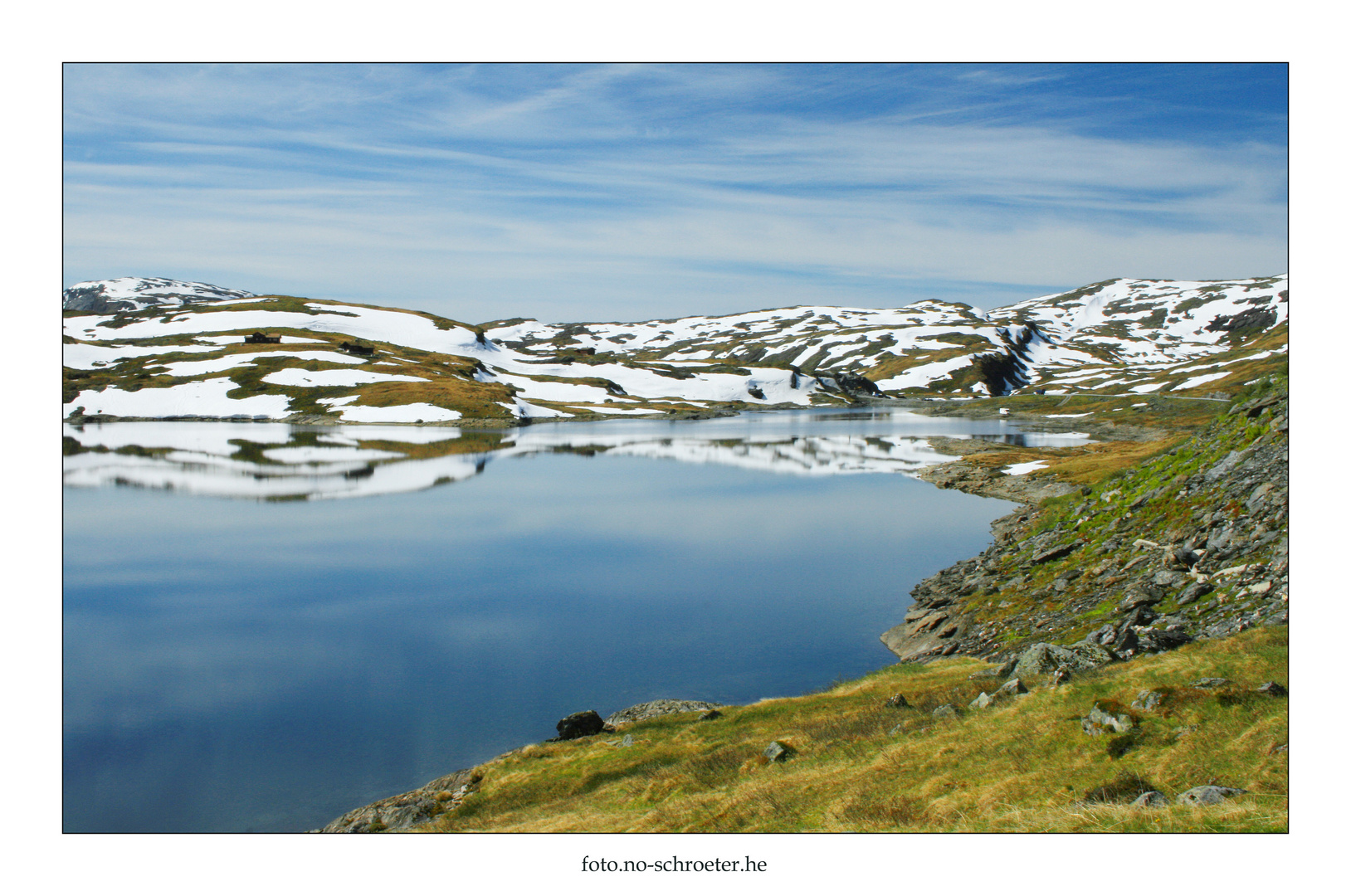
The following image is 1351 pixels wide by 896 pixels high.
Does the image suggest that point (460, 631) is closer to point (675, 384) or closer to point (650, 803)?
point (650, 803)

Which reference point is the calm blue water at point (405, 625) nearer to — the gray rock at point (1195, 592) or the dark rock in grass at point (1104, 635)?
the dark rock in grass at point (1104, 635)

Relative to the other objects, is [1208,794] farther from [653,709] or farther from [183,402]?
[183,402]

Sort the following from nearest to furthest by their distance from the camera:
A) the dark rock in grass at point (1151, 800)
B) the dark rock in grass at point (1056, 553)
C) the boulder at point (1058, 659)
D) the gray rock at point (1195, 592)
Result: the dark rock in grass at point (1151, 800)
the boulder at point (1058, 659)
the gray rock at point (1195, 592)
the dark rock in grass at point (1056, 553)

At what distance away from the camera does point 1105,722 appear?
35.6 ft

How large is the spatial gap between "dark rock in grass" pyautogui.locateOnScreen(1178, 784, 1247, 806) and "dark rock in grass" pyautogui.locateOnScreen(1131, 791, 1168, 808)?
0.66ft

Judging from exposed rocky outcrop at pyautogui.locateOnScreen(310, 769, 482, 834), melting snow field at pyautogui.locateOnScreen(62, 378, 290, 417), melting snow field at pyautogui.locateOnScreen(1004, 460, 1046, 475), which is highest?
melting snow field at pyautogui.locateOnScreen(62, 378, 290, 417)

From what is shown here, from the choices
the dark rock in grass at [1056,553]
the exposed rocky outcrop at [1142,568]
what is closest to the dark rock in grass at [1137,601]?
the exposed rocky outcrop at [1142,568]

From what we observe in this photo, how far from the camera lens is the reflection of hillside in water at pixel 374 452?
55.4m

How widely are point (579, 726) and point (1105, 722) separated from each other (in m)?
10.3

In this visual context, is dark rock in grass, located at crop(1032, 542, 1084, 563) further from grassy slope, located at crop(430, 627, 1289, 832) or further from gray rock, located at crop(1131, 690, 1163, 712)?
gray rock, located at crop(1131, 690, 1163, 712)

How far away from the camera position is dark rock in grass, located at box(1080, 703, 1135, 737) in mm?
10570

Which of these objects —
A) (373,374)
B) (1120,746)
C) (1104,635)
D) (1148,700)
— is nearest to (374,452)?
(373,374)

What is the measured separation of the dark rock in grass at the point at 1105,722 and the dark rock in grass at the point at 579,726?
31.8ft

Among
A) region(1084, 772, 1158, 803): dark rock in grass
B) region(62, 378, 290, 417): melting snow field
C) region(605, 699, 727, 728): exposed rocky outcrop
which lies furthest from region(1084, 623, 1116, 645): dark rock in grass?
region(62, 378, 290, 417): melting snow field
